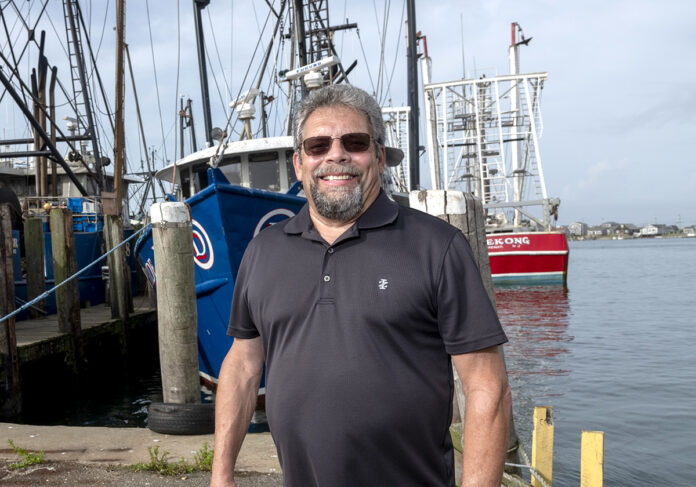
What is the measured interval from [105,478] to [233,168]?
224 inches

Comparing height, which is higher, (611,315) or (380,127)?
(380,127)

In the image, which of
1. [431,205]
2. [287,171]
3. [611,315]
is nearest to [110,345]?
[287,171]

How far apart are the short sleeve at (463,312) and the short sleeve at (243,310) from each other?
0.67 metres

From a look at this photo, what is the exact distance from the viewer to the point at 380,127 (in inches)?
78.9

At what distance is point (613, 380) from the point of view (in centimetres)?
1061

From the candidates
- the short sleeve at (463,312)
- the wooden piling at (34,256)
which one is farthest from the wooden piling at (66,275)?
the short sleeve at (463,312)

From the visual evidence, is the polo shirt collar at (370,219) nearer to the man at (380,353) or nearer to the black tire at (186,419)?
the man at (380,353)

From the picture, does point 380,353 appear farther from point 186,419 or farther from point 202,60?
point 202,60

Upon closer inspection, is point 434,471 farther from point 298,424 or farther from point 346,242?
point 346,242

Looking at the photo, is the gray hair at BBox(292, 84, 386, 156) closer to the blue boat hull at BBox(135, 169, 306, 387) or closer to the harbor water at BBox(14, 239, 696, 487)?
the blue boat hull at BBox(135, 169, 306, 387)

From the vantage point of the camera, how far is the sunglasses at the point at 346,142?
1.93 meters

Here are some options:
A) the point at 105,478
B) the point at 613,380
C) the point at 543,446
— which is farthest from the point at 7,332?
the point at 613,380

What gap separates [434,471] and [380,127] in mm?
1080

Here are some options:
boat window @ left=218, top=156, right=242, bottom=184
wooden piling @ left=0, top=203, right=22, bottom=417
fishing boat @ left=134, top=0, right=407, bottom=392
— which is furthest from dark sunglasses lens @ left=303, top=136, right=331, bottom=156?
boat window @ left=218, top=156, right=242, bottom=184
